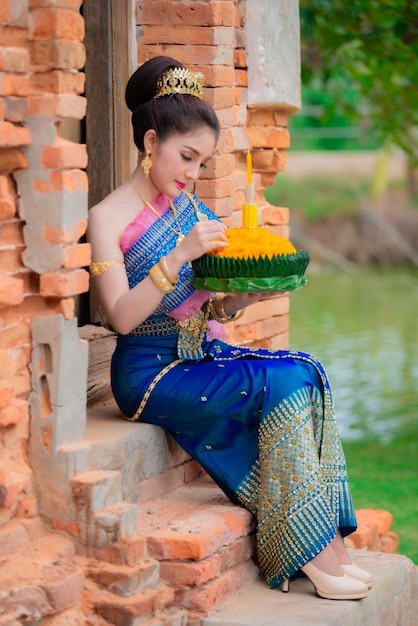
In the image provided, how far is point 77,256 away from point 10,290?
269mm

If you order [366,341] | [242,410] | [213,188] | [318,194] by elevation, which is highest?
[213,188]

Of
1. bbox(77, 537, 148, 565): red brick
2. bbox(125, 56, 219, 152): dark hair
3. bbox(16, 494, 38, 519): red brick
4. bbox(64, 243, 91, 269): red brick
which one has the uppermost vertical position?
bbox(125, 56, 219, 152): dark hair

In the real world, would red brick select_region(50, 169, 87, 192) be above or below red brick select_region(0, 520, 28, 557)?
above

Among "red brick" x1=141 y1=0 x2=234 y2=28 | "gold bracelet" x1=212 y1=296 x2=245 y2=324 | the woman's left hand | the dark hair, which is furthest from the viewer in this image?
"red brick" x1=141 y1=0 x2=234 y2=28

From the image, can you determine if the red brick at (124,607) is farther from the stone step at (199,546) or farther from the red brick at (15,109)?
the red brick at (15,109)

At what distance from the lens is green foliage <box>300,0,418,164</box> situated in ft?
25.0

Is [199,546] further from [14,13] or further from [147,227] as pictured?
[14,13]

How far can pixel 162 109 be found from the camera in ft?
12.6

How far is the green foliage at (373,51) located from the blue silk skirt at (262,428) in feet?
12.4

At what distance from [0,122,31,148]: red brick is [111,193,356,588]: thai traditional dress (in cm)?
57

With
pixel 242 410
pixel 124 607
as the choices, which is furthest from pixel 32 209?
pixel 124 607

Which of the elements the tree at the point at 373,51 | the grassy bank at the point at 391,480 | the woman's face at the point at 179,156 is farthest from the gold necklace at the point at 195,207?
the tree at the point at 373,51

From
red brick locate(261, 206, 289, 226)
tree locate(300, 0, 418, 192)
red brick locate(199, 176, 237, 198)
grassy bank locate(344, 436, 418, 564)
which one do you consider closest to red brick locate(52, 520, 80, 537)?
red brick locate(199, 176, 237, 198)

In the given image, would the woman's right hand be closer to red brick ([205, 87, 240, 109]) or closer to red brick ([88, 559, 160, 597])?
red brick ([88, 559, 160, 597])
